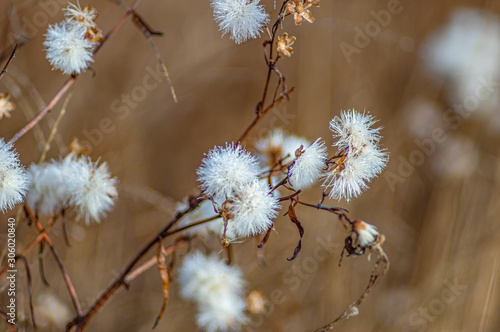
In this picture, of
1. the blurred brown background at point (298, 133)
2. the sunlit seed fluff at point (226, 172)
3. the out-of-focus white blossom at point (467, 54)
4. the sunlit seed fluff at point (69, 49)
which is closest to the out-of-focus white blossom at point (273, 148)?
the sunlit seed fluff at point (226, 172)

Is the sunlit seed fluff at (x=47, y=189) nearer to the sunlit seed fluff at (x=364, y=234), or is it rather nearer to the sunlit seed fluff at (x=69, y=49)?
the sunlit seed fluff at (x=69, y=49)

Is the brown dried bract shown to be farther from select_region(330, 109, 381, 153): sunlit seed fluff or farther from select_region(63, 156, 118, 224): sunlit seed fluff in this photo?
select_region(63, 156, 118, 224): sunlit seed fluff

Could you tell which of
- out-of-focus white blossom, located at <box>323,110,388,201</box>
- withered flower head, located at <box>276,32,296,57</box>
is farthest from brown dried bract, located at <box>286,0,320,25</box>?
out-of-focus white blossom, located at <box>323,110,388,201</box>

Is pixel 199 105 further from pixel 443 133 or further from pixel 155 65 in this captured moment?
pixel 443 133

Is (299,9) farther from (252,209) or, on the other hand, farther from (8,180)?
(8,180)

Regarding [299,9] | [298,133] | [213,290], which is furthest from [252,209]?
[298,133]

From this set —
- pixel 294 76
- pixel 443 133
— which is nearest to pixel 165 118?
pixel 294 76

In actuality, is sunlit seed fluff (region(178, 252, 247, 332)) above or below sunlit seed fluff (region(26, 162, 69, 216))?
above
